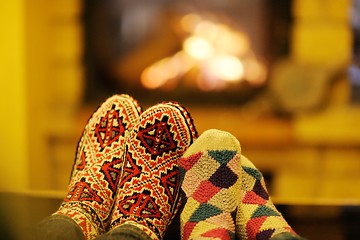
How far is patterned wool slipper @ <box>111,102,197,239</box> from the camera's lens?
0.95 metres

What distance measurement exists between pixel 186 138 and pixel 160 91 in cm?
115

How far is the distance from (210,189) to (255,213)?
0.26 ft

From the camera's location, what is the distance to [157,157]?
1.01 metres

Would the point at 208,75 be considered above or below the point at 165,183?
below

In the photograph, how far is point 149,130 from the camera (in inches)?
40.0

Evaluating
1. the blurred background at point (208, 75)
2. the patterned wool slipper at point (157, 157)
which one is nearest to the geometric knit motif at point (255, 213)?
the patterned wool slipper at point (157, 157)

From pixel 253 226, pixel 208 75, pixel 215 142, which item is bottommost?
pixel 208 75

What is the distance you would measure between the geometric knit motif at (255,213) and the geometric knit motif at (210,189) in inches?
0.8

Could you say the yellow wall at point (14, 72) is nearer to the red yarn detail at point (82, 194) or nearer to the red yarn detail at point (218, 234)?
the red yarn detail at point (82, 194)

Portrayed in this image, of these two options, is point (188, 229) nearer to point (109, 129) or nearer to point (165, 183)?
point (165, 183)

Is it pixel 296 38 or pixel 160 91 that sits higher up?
pixel 296 38

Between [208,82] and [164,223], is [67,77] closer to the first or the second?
[208,82]

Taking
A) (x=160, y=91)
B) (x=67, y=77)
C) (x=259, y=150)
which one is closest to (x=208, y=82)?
(x=160, y=91)

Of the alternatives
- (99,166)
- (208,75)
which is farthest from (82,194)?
(208,75)
